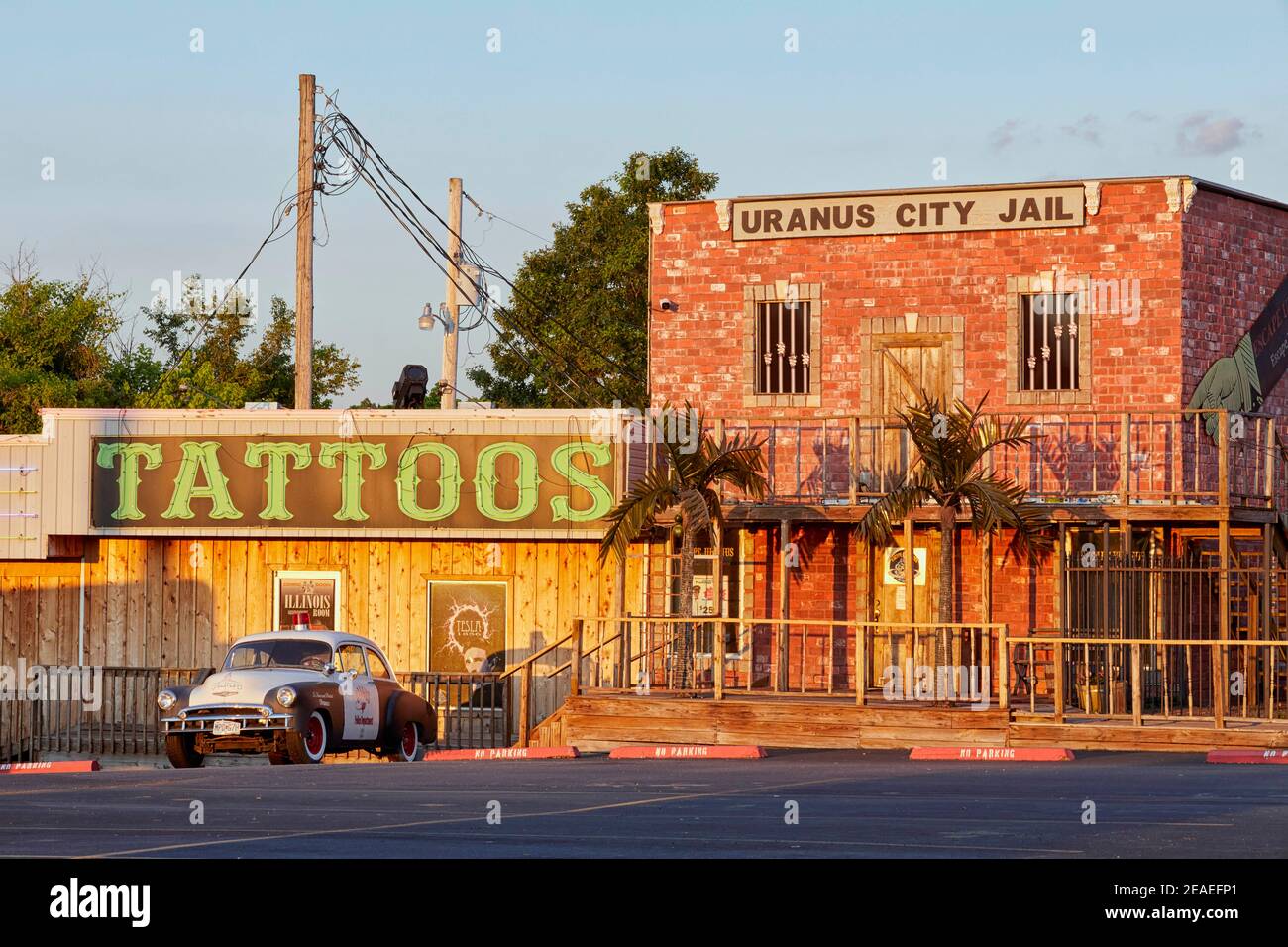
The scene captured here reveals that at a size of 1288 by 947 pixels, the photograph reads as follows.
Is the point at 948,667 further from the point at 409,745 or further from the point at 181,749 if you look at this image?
the point at 181,749

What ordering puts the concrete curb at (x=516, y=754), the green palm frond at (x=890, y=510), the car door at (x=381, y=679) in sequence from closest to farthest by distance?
the car door at (x=381, y=679) → the concrete curb at (x=516, y=754) → the green palm frond at (x=890, y=510)

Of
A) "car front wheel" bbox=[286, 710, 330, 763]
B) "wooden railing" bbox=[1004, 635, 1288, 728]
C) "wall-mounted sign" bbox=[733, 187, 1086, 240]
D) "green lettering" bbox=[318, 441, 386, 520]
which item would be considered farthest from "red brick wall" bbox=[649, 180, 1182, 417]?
"car front wheel" bbox=[286, 710, 330, 763]

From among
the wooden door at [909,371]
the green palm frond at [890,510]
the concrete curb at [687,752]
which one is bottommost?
the concrete curb at [687,752]

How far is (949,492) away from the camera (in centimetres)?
2341

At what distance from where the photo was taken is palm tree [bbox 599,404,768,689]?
2404cm

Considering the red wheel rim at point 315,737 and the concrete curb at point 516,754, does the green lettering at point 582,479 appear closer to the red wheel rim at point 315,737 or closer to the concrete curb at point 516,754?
the concrete curb at point 516,754

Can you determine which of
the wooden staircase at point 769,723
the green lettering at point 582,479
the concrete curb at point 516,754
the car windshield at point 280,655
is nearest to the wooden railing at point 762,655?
the wooden staircase at point 769,723

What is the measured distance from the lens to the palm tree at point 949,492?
23.0 metres

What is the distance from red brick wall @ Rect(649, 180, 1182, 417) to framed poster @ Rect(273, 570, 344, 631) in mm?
5629

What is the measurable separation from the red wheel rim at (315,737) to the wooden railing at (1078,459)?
23.6ft

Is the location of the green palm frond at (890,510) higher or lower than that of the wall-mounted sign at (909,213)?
lower

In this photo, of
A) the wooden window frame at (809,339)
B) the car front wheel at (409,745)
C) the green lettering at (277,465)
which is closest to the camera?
the car front wheel at (409,745)

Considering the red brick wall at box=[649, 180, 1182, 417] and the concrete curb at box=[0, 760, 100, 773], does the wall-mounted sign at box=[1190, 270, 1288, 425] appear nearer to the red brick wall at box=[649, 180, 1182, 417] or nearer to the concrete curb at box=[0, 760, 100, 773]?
the red brick wall at box=[649, 180, 1182, 417]
